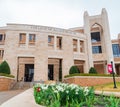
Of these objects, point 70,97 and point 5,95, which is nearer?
point 70,97

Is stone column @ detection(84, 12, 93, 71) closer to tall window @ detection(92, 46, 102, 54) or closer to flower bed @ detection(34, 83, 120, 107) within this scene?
tall window @ detection(92, 46, 102, 54)

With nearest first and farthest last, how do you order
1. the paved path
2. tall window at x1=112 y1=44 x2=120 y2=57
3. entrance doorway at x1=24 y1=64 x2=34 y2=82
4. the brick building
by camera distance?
the paved path → the brick building → entrance doorway at x1=24 y1=64 x2=34 y2=82 → tall window at x1=112 y1=44 x2=120 y2=57

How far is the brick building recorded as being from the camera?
77.4ft

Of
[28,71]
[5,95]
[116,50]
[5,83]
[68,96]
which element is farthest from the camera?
[116,50]

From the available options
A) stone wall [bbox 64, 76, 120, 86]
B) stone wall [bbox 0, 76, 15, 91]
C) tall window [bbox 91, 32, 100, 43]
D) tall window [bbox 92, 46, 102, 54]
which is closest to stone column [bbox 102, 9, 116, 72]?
tall window [bbox 92, 46, 102, 54]

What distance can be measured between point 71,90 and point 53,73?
23.1 meters

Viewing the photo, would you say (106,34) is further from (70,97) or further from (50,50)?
(70,97)

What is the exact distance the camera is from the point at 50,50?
2492 cm

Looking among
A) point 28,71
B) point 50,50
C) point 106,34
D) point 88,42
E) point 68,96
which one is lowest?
point 68,96


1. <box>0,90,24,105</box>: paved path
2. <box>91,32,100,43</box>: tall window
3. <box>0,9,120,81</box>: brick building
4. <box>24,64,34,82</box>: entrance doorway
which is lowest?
<box>0,90,24,105</box>: paved path

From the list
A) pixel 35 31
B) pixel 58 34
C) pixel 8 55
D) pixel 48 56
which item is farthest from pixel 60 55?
pixel 8 55

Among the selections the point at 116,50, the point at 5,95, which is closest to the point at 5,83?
the point at 5,95

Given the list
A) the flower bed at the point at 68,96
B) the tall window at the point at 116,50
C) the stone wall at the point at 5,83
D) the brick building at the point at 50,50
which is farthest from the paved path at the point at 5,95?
the tall window at the point at 116,50

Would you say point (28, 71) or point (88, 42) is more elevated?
point (88, 42)
